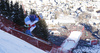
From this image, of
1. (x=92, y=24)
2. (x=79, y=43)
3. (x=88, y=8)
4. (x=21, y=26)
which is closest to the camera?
(x=21, y=26)

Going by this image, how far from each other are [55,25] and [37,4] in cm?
1045

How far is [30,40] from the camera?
2.36 meters

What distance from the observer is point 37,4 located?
2369cm

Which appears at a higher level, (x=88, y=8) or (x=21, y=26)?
(x=21, y=26)

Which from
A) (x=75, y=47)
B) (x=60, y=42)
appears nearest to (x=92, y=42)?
(x=75, y=47)

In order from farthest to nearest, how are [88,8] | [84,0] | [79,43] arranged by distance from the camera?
[84,0], [88,8], [79,43]

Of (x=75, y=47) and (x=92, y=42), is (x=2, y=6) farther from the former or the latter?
(x=92, y=42)

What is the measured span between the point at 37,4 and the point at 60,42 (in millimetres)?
15695

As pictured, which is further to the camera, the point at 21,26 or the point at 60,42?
the point at 60,42

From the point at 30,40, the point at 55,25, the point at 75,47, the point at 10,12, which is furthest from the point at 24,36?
the point at 55,25

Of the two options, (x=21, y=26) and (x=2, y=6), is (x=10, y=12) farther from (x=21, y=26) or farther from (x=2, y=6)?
(x=21, y=26)

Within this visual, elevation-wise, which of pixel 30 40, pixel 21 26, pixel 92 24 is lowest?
pixel 92 24

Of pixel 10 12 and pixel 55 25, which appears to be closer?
pixel 10 12

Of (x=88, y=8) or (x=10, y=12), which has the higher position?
(x=10, y=12)
